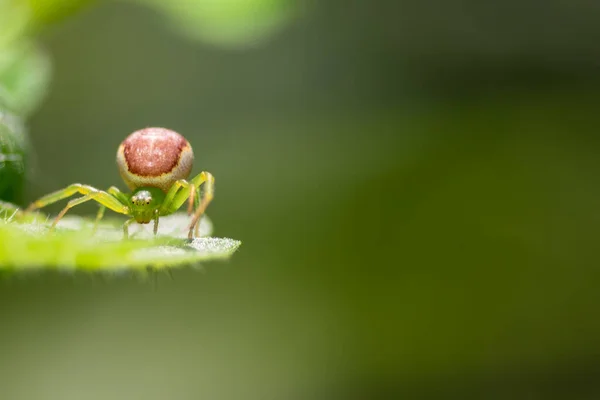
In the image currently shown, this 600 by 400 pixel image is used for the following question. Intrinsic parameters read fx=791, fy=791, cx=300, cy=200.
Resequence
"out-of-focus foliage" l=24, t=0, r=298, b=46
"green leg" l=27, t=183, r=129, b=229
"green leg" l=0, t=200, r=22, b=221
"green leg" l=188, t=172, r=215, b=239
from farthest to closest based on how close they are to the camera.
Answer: "out-of-focus foliage" l=24, t=0, r=298, b=46 → "green leg" l=27, t=183, r=129, b=229 → "green leg" l=188, t=172, r=215, b=239 → "green leg" l=0, t=200, r=22, b=221

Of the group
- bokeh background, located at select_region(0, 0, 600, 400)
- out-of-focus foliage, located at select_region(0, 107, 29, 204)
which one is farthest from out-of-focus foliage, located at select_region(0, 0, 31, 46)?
bokeh background, located at select_region(0, 0, 600, 400)

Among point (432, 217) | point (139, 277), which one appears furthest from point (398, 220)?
point (139, 277)

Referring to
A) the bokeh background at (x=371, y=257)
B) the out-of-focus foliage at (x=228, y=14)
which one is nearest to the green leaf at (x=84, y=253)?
the out-of-focus foliage at (x=228, y=14)

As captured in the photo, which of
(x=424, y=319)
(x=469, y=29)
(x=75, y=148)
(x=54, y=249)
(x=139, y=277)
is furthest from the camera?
(x=469, y=29)

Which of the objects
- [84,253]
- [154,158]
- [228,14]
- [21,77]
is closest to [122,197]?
[154,158]

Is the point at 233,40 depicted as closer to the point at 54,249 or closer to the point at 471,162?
the point at 54,249

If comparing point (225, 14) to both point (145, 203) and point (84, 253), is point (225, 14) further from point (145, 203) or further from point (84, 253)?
point (84, 253)

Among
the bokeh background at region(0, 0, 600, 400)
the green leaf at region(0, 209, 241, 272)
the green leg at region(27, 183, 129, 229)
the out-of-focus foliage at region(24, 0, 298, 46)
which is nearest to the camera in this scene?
the green leaf at region(0, 209, 241, 272)

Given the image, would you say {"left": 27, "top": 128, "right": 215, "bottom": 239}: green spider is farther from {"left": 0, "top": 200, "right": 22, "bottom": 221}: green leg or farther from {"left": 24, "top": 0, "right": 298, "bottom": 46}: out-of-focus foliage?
{"left": 24, "top": 0, "right": 298, "bottom": 46}: out-of-focus foliage
